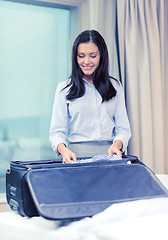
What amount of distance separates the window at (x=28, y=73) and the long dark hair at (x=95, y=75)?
2.95 feet

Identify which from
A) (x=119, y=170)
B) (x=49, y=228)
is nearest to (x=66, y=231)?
(x=49, y=228)

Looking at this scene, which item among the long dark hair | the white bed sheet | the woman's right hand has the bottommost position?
the white bed sheet

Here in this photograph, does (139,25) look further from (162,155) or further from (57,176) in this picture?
(57,176)

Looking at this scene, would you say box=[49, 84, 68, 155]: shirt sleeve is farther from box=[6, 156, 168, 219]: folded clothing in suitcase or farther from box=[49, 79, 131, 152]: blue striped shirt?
box=[6, 156, 168, 219]: folded clothing in suitcase

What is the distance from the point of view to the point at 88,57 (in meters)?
1.93

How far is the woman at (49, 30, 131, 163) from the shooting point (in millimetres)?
1939

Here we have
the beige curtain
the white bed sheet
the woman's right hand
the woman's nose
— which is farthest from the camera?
the beige curtain

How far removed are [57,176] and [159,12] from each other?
7.38 ft

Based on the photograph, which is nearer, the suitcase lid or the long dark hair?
the suitcase lid

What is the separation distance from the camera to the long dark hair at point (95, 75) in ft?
Answer: 6.40

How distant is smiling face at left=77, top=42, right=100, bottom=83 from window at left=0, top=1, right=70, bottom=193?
95 centimetres

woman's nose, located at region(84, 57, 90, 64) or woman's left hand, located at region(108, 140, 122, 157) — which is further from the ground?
woman's nose, located at region(84, 57, 90, 64)

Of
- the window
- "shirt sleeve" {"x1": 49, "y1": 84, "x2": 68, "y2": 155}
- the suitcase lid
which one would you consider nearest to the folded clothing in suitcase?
the suitcase lid

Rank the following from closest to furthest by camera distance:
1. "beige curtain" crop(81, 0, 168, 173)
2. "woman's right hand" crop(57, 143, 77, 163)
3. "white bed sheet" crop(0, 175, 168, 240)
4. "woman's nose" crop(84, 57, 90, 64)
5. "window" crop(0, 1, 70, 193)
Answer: "white bed sheet" crop(0, 175, 168, 240), "woman's right hand" crop(57, 143, 77, 163), "woman's nose" crop(84, 57, 90, 64), "window" crop(0, 1, 70, 193), "beige curtain" crop(81, 0, 168, 173)
